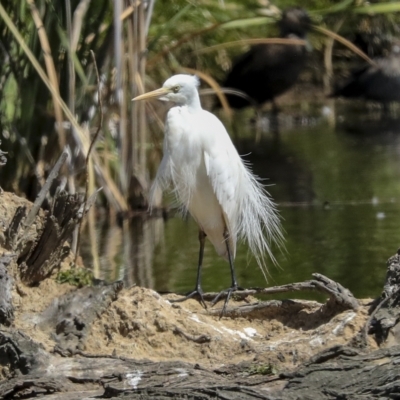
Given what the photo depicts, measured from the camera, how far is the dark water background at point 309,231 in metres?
5.29

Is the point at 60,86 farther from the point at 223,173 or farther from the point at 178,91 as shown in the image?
the point at 223,173

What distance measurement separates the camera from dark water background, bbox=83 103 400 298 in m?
5.29

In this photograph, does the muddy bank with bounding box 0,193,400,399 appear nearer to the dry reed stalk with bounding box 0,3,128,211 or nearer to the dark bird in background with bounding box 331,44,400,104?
the dry reed stalk with bounding box 0,3,128,211


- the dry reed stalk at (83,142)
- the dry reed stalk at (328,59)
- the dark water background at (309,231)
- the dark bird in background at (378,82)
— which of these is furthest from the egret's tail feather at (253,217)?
the dry reed stalk at (328,59)

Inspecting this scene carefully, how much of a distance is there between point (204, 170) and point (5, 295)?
147cm

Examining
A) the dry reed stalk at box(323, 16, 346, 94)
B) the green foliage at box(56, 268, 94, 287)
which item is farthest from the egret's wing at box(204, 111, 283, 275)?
the dry reed stalk at box(323, 16, 346, 94)

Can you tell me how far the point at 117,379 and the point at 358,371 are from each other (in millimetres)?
798

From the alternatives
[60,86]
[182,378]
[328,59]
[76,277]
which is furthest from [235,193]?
[328,59]

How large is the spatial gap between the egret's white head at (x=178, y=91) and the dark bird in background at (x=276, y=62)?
8491mm

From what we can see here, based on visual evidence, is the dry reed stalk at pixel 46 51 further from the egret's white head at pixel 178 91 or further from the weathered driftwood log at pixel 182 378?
the weathered driftwood log at pixel 182 378

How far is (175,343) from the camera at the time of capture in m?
3.49

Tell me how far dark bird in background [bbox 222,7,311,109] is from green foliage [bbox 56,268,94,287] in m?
9.34

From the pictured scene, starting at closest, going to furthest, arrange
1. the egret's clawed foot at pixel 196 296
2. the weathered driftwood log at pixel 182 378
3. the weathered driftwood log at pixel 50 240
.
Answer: the weathered driftwood log at pixel 182 378, the weathered driftwood log at pixel 50 240, the egret's clawed foot at pixel 196 296

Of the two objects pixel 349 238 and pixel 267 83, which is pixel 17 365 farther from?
pixel 267 83
